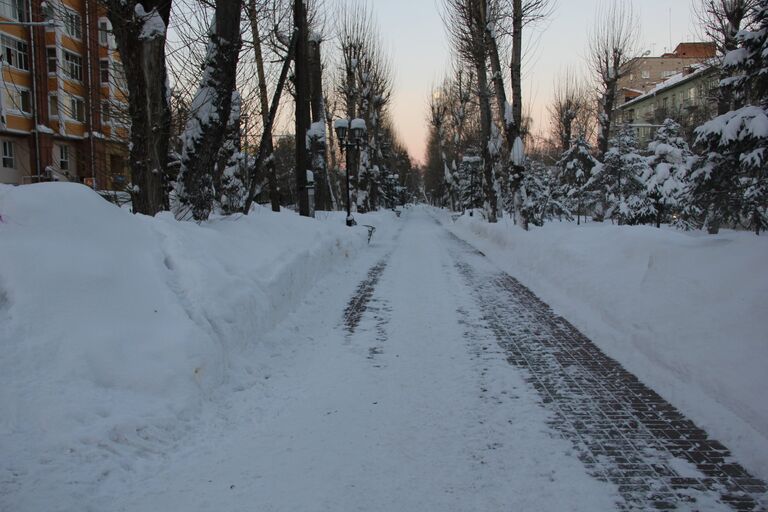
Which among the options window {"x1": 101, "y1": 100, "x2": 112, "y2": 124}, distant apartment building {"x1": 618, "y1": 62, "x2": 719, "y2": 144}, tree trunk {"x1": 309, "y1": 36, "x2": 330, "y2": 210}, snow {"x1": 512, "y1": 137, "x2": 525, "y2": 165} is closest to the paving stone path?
window {"x1": 101, "y1": 100, "x2": 112, "y2": 124}

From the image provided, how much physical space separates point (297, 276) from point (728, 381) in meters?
5.92

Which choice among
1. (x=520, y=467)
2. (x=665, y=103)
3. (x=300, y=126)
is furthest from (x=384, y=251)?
(x=665, y=103)

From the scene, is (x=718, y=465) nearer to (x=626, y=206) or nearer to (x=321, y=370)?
(x=321, y=370)

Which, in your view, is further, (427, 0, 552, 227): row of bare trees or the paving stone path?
(427, 0, 552, 227): row of bare trees

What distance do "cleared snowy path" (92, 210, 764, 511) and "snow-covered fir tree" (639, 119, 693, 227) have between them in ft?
57.2

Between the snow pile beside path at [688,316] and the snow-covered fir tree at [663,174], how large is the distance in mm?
14083

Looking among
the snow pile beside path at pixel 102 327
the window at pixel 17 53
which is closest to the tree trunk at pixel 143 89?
the snow pile beside path at pixel 102 327

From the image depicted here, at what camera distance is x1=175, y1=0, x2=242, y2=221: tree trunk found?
7.83 metres

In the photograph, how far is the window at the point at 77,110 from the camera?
7.53 metres

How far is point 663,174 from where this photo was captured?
21.1 metres

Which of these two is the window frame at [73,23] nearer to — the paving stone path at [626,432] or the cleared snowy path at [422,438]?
the cleared snowy path at [422,438]

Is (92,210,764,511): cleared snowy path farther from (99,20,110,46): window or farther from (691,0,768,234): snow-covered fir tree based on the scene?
(99,20,110,46): window

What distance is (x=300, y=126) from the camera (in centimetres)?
1452

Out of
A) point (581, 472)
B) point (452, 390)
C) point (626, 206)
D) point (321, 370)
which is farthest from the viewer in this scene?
point (626, 206)
